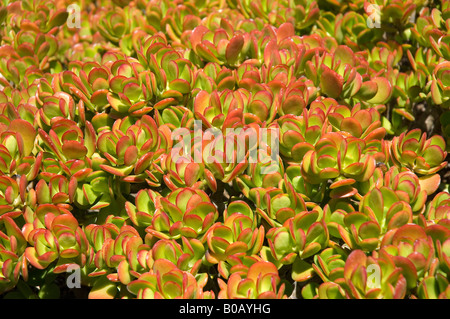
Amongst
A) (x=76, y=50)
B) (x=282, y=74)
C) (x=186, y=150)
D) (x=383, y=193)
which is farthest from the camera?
(x=76, y=50)

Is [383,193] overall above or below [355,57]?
below

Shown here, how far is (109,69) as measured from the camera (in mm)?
1814

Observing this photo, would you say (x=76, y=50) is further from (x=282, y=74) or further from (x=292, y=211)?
(x=292, y=211)

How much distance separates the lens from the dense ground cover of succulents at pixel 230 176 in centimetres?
137

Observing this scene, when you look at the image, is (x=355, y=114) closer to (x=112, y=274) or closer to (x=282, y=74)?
(x=282, y=74)

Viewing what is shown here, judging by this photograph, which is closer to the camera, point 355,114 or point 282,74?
point 355,114

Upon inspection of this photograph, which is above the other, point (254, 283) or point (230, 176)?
point (230, 176)

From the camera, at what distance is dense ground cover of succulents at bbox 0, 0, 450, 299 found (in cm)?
137

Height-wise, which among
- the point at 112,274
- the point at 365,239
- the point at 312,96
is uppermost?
the point at 312,96

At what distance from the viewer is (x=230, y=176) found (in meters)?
1.48

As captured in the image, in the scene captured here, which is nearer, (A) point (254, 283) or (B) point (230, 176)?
(A) point (254, 283)

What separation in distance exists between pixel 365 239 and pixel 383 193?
167mm
